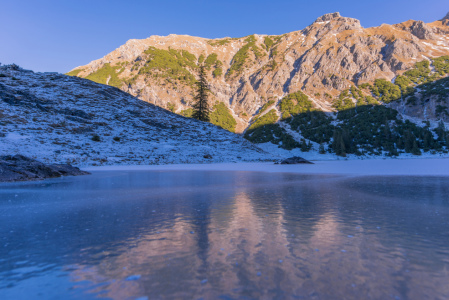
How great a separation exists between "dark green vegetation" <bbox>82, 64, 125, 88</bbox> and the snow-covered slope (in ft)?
302

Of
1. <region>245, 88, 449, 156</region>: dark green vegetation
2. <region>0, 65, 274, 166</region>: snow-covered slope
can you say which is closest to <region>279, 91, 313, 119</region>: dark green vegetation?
<region>245, 88, 449, 156</region>: dark green vegetation

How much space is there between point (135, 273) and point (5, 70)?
231ft

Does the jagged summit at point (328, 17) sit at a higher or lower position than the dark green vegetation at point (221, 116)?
higher

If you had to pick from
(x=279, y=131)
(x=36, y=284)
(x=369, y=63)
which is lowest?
(x=36, y=284)

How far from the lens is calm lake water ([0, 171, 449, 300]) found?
123 inches

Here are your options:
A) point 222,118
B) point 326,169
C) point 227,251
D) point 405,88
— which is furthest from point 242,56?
point 227,251

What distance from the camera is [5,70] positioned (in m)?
53.8

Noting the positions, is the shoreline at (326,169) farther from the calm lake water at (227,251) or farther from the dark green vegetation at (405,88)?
the dark green vegetation at (405,88)

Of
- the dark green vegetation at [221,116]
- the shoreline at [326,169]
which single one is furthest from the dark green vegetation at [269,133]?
the shoreline at [326,169]

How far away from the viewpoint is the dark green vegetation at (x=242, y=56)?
536 feet

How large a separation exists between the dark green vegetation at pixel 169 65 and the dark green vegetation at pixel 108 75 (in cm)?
1255

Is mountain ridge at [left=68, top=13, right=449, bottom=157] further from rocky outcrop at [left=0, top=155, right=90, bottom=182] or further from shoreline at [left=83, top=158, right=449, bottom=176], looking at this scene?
rocky outcrop at [left=0, top=155, right=90, bottom=182]

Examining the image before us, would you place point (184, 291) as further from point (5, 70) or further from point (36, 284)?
point (5, 70)

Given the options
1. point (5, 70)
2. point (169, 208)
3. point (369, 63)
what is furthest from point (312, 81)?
point (169, 208)
